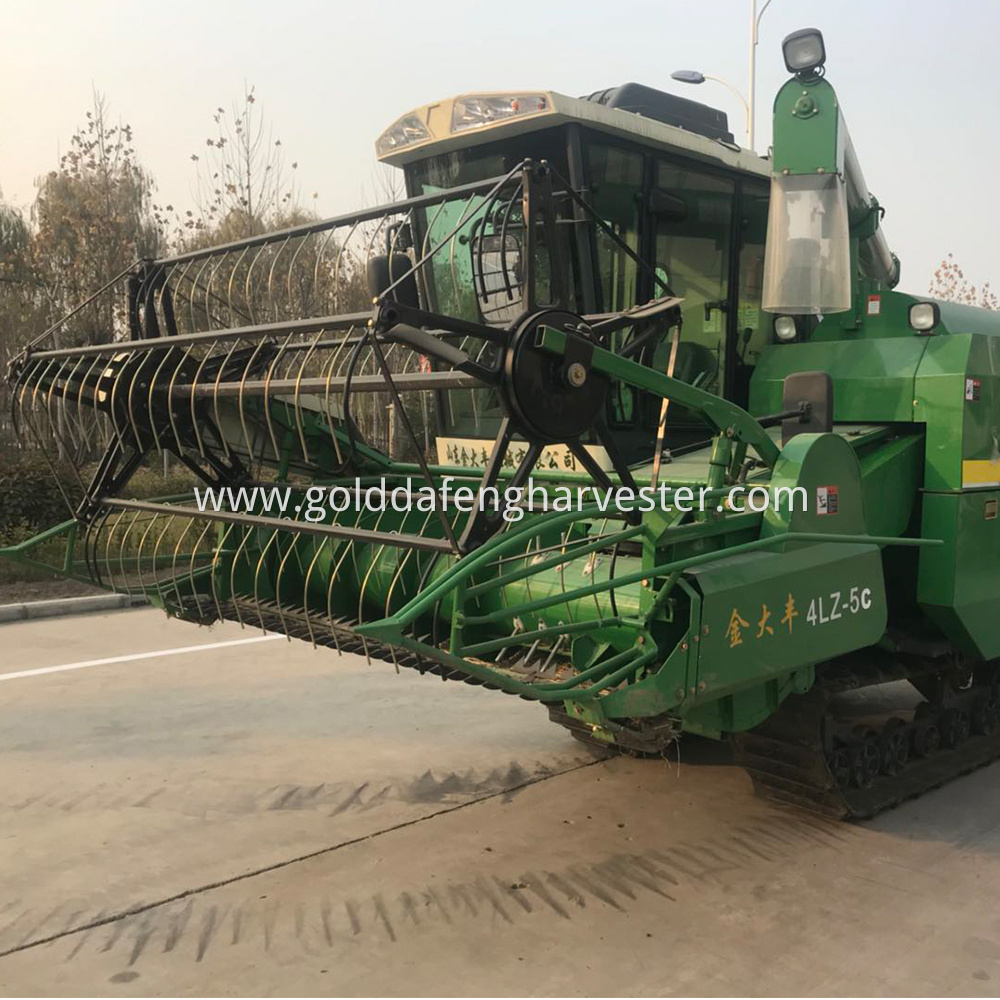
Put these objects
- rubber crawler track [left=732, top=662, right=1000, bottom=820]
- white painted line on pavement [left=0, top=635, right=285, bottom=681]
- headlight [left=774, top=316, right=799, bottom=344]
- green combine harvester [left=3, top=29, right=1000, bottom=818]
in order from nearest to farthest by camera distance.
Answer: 1. green combine harvester [left=3, top=29, right=1000, bottom=818]
2. rubber crawler track [left=732, top=662, right=1000, bottom=820]
3. headlight [left=774, top=316, right=799, bottom=344]
4. white painted line on pavement [left=0, top=635, right=285, bottom=681]

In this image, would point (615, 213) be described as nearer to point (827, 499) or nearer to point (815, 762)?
point (827, 499)

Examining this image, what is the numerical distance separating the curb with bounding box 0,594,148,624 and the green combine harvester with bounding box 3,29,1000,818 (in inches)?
162

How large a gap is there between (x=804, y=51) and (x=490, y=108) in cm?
130

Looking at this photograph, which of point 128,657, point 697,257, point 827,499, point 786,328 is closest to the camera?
point 827,499

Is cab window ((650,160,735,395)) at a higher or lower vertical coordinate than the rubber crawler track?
higher

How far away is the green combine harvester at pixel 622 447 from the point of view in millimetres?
3152

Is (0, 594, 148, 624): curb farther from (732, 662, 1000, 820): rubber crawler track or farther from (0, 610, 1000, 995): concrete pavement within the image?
(732, 662, 1000, 820): rubber crawler track

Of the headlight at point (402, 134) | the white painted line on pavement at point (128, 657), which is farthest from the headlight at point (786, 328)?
the white painted line on pavement at point (128, 657)

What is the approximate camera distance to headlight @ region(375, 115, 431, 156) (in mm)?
4595

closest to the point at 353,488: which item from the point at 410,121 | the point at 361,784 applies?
the point at 361,784

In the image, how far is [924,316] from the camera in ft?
15.4

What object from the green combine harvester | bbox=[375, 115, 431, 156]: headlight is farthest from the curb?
bbox=[375, 115, 431, 156]: headlight

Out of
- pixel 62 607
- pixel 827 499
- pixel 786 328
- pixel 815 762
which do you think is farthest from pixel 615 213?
pixel 62 607

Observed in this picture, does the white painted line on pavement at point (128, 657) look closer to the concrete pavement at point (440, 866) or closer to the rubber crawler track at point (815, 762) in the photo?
the concrete pavement at point (440, 866)
